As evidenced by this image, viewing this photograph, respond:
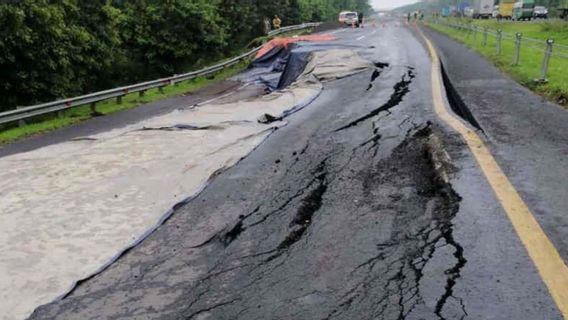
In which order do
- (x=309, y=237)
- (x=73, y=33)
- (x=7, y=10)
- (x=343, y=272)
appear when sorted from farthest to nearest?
(x=73, y=33)
(x=7, y=10)
(x=309, y=237)
(x=343, y=272)

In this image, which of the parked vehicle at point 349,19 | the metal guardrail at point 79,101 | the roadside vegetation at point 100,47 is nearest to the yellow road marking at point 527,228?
the roadside vegetation at point 100,47

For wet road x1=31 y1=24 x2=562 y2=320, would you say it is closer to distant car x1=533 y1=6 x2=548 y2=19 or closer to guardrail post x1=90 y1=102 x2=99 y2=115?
guardrail post x1=90 y1=102 x2=99 y2=115

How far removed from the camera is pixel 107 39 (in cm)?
2312

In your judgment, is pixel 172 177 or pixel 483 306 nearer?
pixel 483 306

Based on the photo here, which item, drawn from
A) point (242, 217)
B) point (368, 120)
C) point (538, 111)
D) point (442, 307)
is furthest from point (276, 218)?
point (538, 111)

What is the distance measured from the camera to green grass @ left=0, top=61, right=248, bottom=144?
11884 mm

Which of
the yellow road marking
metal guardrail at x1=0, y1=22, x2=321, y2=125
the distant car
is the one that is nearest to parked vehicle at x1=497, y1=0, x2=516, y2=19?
the distant car

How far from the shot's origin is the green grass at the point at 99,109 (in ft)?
39.0

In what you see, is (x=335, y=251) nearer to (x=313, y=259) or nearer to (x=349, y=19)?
(x=313, y=259)

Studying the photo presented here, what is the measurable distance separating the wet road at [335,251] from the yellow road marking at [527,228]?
68 millimetres

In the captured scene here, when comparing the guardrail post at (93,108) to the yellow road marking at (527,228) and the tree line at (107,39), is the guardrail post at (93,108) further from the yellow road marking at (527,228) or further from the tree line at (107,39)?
the yellow road marking at (527,228)

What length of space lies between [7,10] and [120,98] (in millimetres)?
4436

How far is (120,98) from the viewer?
54.3 ft

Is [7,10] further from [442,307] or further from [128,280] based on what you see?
[442,307]
